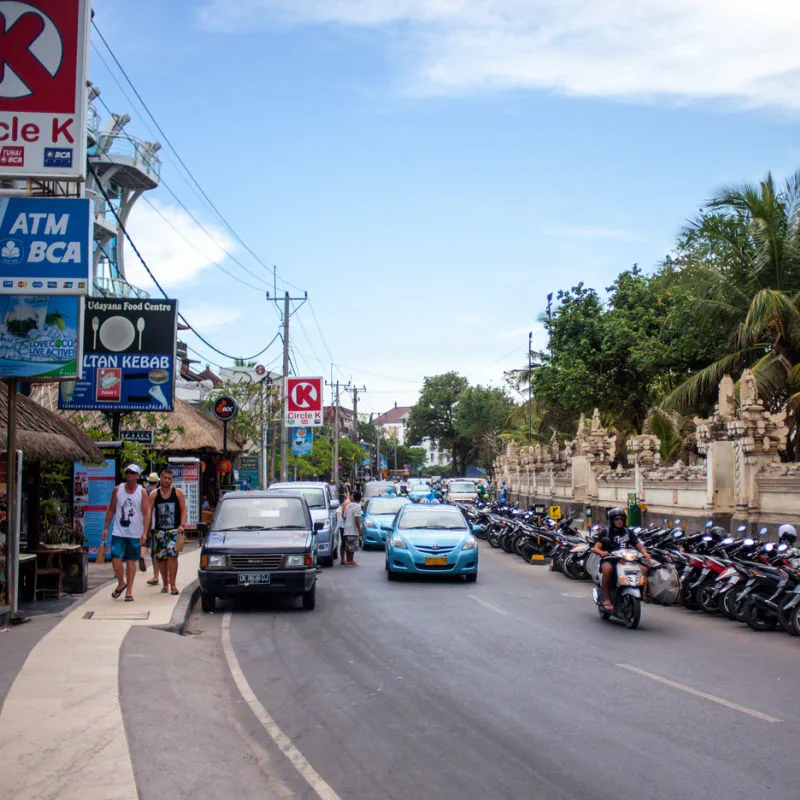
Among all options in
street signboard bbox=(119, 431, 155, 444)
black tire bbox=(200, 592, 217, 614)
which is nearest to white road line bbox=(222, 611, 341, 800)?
black tire bbox=(200, 592, 217, 614)

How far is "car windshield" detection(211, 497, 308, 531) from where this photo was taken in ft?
48.9

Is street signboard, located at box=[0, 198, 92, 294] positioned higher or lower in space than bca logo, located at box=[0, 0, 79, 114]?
lower

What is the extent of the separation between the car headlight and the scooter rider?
5543 mm

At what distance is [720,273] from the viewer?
26656 mm

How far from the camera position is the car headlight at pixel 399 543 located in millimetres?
17828

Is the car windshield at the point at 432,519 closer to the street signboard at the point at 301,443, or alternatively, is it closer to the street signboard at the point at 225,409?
the street signboard at the point at 225,409

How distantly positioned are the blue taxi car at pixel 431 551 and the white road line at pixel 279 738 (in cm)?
735

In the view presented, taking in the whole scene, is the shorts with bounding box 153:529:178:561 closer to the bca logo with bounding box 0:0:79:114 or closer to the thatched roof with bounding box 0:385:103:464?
the thatched roof with bounding box 0:385:103:464

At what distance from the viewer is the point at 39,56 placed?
10.9 meters

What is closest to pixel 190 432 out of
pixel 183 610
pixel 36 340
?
pixel 183 610

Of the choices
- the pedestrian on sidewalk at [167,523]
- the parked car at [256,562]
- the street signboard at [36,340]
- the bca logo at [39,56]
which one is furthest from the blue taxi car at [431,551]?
the bca logo at [39,56]

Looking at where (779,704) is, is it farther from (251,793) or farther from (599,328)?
(599,328)

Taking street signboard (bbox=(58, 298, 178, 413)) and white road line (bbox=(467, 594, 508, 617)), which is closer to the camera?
white road line (bbox=(467, 594, 508, 617))

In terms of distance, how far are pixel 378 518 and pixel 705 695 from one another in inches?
753
